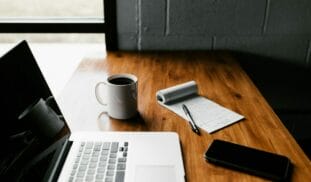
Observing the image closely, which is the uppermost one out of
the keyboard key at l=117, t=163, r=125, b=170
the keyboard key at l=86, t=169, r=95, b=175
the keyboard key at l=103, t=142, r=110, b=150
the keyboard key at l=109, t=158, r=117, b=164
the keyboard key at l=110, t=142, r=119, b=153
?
the keyboard key at l=103, t=142, r=110, b=150

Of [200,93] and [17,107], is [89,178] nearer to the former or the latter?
[17,107]

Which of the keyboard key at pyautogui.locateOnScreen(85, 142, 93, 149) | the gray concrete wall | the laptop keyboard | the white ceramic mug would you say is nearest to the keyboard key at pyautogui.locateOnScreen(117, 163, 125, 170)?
the laptop keyboard

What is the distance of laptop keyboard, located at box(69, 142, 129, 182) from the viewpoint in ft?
2.62

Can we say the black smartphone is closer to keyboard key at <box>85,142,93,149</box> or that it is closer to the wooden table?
the wooden table

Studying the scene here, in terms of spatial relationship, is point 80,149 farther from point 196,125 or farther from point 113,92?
point 196,125

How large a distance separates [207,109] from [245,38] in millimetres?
676

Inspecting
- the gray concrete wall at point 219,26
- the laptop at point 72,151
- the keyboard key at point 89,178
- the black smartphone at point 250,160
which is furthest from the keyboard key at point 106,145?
the gray concrete wall at point 219,26

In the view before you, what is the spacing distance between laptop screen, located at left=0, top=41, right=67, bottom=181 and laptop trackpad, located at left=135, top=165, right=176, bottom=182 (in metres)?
0.22

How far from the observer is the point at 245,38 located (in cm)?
167

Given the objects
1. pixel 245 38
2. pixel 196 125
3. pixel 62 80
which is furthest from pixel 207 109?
pixel 62 80

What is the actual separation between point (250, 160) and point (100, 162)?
35 centimetres

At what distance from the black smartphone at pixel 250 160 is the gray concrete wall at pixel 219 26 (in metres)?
0.83

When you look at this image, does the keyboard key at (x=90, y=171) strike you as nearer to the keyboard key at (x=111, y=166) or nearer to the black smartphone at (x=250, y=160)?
the keyboard key at (x=111, y=166)

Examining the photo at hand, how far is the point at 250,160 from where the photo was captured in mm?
857
